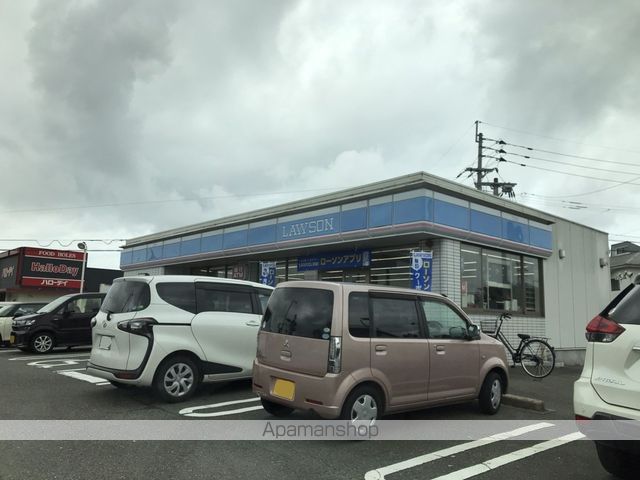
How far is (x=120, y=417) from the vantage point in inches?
255

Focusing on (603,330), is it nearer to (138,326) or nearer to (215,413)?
(215,413)

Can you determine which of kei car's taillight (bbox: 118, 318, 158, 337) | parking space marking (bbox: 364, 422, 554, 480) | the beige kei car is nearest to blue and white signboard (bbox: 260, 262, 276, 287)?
kei car's taillight (bbox: 118, 318, 158, 337)

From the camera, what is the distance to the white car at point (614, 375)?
376 centimetres

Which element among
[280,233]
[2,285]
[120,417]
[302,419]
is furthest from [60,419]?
[2,285]

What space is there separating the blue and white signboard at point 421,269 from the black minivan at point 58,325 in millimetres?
8794

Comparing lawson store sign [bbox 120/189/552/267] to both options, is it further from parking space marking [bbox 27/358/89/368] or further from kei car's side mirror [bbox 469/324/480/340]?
parking space marking [bbox 27/358/89/368]

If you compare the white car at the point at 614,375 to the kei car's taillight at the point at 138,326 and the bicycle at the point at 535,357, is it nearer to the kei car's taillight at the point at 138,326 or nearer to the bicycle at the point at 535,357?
the kei car's taillight at the point at 138,326

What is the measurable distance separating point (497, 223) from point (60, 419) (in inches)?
444

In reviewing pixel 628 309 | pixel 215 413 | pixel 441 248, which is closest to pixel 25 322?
pixel 215 413

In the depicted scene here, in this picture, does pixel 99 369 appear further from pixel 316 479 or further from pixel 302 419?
pixel 316 479

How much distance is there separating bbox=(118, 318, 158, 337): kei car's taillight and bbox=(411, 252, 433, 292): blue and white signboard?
6.54 m

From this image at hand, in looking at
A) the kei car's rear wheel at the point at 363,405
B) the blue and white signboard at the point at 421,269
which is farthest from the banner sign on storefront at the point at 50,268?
the kei car's rear wheel at the point at 363,405

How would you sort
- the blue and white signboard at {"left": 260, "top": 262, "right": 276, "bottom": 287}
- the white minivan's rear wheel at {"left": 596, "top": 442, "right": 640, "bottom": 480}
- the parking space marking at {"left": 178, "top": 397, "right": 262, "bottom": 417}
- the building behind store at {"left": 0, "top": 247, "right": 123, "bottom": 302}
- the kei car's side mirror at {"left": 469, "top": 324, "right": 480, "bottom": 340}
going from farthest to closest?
the building behind store at {"left": 0, "top": 247, "right": 123, "bottom": 302}, the blue and white signboard at {"left": 260, "top": 262, "right": 276, "bottom": 287}, the kei car's side mirror at {"left": 469, "top": 324, "right": 480, "bottom": 340}, the parking space marking at {"left": 178, "top": 397, "right": 262, "bottom": 417}, the white minivan's rear wheel at {"left": 596, "top": 442, "right": 640, "bottom": 480}

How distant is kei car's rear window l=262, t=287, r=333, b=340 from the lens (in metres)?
5.65
